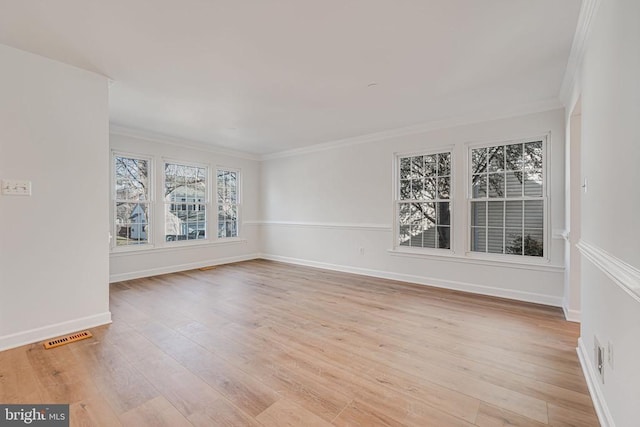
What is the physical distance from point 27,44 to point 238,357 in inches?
121

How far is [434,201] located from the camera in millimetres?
4535

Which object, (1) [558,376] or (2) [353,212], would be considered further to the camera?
(2) [353,212]

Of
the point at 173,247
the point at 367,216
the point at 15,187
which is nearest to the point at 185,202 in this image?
the point at 173,247

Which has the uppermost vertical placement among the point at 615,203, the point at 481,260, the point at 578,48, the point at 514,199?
the point at 578,48

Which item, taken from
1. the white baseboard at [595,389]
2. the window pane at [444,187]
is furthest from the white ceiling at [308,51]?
the white baseboard at [595,389]

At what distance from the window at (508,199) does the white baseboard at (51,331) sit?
462 centimetres

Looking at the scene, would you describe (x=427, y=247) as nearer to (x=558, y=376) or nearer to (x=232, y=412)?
(x=558, y=376)

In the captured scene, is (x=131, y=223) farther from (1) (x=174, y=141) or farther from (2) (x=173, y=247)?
(1) (x=174, y=141)

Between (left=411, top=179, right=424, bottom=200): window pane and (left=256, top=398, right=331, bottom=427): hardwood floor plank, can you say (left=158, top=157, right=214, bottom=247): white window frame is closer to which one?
(left=411, top=179, right=424, bottom=200): window pane

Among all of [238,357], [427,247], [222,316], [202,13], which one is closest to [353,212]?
[427,247]

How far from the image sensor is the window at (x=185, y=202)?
5.46 m

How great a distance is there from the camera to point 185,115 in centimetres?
414

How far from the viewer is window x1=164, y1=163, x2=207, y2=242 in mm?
5465

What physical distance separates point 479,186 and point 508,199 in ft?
1.32
